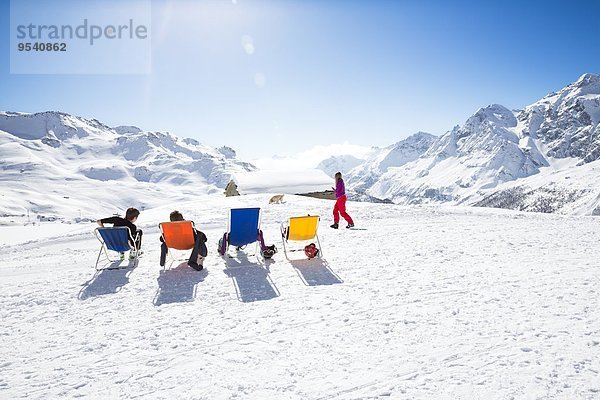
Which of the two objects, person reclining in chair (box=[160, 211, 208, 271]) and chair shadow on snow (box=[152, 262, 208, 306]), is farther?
person reclining in chair (box=[160, 211, 208, 271])

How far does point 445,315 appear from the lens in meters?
5.21

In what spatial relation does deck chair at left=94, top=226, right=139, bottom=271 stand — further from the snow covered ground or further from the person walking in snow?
the person walking in snow

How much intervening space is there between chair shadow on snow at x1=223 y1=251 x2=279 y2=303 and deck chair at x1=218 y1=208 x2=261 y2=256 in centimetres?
44

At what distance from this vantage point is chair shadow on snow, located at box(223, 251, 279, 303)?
6340 millimetres

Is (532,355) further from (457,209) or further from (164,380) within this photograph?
(457,209)

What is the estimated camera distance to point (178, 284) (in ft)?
23.2

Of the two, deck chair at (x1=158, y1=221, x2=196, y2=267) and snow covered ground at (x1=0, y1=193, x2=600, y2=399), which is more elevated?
deck chair at (x1=158, y1=221, x2=196, y2=267)

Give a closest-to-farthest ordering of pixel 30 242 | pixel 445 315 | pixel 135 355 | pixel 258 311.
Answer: pixel 135 355 → pixel 445 315 → pixel 258 311 → pixel 30 242

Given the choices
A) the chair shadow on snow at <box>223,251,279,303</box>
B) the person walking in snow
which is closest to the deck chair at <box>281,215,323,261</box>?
the chair shadow on snow at <box>223,251,279,303</box>

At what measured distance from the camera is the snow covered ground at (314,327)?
370 cm

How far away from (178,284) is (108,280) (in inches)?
64.5

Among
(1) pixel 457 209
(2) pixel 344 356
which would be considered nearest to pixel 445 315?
(2) pixel 344 356

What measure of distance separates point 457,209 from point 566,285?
12.8m

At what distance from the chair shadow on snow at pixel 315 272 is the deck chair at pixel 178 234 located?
2458 mm
